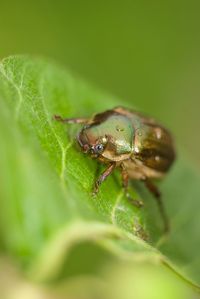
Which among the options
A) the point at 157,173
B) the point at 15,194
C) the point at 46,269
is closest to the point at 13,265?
the point at 46,269

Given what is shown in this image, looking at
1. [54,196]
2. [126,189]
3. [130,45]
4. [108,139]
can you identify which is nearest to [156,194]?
[126,189]

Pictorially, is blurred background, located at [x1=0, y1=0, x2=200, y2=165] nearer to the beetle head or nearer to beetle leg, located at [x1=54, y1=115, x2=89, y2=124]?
beetle leg, located at [x1=54, y1=115, x2=89, y2=124]

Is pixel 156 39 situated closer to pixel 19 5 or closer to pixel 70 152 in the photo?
pixel 19 5

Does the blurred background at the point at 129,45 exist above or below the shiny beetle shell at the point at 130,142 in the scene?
above

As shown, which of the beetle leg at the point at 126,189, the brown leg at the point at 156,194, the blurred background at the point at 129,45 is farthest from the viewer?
the blurred background at the point at 129,45

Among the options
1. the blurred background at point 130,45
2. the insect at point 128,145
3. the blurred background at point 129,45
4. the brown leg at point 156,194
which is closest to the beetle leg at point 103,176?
the insect at point 128,145

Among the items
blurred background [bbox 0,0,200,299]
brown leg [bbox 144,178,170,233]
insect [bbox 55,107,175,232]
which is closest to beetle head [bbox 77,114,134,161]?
insect [bbox 55,107,175,232]

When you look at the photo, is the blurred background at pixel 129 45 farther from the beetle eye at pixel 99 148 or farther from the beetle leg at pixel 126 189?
the beetle eye at pixel 99 148
